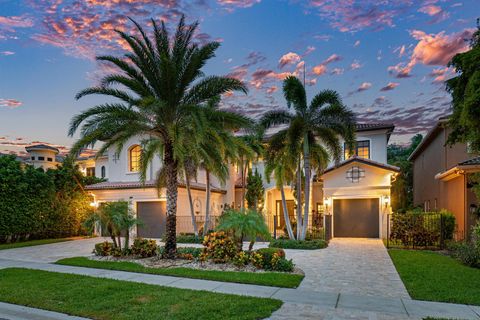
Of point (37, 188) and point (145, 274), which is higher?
point (37, 188)

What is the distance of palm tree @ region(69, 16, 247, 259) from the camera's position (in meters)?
11.9

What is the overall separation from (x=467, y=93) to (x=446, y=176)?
9919 millimetres

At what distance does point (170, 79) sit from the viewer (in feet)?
39.2

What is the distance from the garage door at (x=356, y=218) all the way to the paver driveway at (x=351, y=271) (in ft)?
16.2

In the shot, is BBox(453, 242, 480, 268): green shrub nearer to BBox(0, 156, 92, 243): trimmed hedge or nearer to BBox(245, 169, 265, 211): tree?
BBox(245, 169, 265, 211): tree

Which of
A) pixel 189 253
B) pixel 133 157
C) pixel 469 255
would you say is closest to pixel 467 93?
pixel 469 255

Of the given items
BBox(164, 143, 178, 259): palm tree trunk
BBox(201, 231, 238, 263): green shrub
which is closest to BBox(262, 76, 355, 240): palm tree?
BBox(164, 143, 178, 259): palm tree trunk

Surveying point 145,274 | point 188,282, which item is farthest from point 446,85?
point 145,274

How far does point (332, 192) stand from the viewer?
69.4ft

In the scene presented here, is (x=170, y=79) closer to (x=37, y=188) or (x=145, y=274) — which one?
(x=145, y=274)

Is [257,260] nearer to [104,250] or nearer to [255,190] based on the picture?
[104,250]

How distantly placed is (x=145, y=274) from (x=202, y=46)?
8.06 meters

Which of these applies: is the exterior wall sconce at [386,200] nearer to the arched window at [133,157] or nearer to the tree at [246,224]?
the tree at [246,224]

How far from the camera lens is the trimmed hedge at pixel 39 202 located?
18.6 metres
